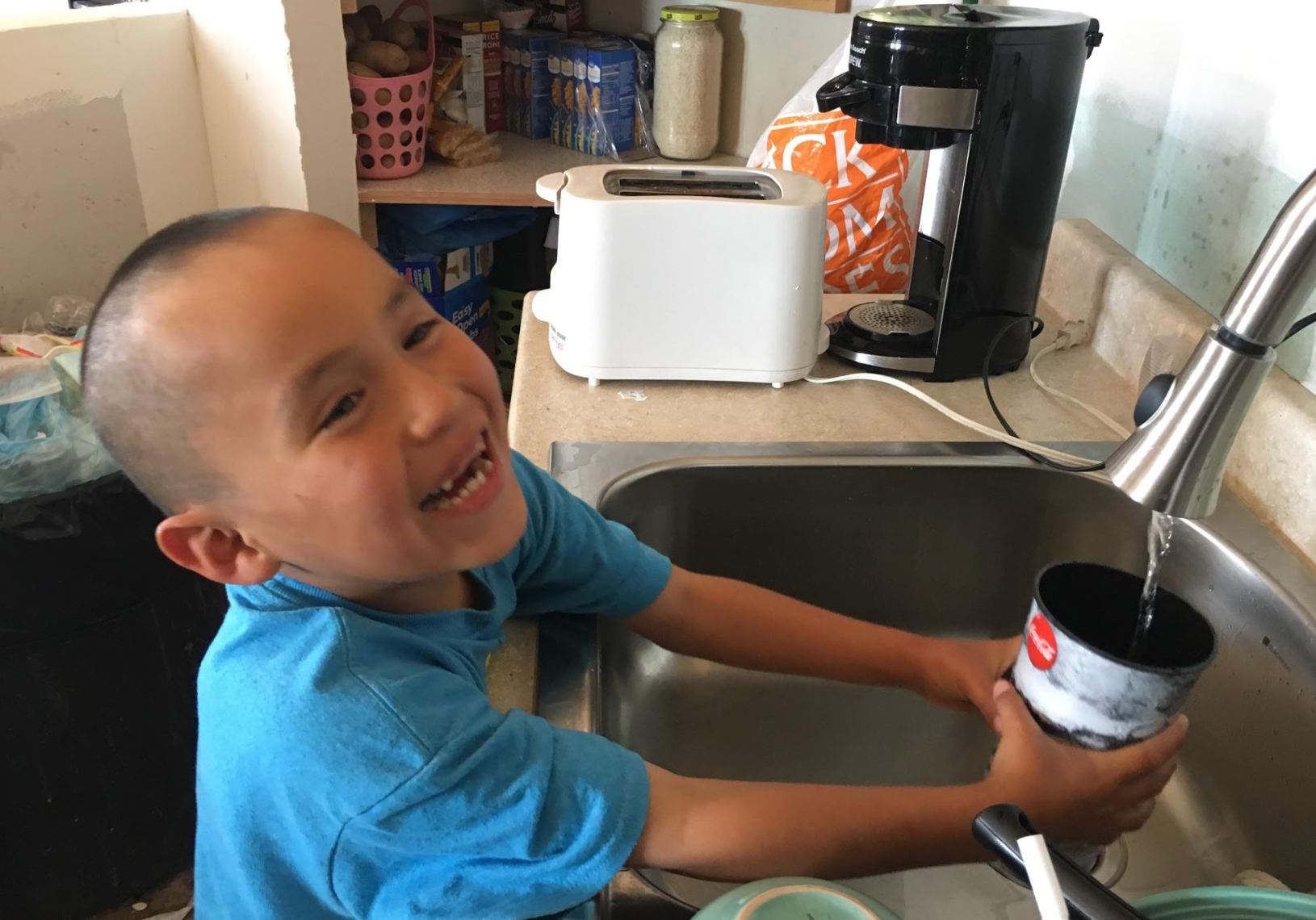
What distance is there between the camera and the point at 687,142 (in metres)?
2.10

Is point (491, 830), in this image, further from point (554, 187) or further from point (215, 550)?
point (554, 187)

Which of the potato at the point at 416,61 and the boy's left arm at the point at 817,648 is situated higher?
the potato at the point at 416,61

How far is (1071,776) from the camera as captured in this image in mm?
615

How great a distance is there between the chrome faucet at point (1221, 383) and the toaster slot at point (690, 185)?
503 mm

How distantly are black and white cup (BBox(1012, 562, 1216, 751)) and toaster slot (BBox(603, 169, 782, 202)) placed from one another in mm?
474

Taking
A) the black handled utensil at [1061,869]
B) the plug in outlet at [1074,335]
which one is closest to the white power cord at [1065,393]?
the plug in outlet at [1074,335]

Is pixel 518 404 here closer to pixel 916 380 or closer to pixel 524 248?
pixel 916 380

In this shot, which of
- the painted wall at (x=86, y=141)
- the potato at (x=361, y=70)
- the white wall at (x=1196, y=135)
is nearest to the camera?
the white wall at (x=1196, y=135)

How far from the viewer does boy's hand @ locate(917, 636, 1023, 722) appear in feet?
2.61

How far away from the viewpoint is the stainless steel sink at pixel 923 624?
0.71m

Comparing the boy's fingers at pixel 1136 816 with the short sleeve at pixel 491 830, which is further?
the boy's fingers at pixel 1136 816

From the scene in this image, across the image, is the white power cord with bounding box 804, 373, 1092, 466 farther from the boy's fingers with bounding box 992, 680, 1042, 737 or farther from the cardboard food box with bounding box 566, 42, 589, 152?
the cardboard food box with bounding box 566, 42, 589, 152

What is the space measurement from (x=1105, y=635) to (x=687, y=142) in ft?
5.42

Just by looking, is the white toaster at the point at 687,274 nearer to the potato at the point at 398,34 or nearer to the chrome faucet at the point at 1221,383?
the chrome faucet at the point at 1221,383
